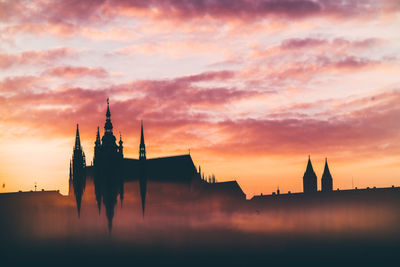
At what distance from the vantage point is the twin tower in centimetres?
18338

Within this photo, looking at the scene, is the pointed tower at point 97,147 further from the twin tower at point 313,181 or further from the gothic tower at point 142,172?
the twin tower at point 313,181

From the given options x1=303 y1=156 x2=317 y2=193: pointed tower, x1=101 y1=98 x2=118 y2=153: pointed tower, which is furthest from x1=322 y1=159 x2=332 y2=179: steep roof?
x1=101 y1=98 x2=118 y2=153: pointed tower

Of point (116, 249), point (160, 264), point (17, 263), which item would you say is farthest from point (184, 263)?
point (17, 263)

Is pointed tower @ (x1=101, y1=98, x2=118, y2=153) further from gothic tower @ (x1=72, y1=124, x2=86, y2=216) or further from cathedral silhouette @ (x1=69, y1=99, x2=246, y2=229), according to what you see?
gothic tower @ (x1=72, y1=124, x2=86, y2=216)

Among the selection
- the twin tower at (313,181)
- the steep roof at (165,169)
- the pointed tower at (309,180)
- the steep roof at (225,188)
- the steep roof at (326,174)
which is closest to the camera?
the steep roof at (165,169)

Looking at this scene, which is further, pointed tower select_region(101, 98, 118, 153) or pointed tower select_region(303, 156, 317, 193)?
pointed tower select_region(303, 156, 317, 193)

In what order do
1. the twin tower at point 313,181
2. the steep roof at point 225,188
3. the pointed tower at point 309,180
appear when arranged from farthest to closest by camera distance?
1. the pointed tower at point 309,180
2. the twin tower at point 313,181
3. the steep roof at point 225,188

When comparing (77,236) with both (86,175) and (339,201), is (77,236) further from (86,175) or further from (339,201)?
(339,201)

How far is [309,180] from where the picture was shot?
18375cm

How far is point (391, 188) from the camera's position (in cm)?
15925

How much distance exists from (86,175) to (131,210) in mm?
18290

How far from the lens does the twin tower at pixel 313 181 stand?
183 m

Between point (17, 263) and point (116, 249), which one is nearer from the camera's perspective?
point (17, 263)

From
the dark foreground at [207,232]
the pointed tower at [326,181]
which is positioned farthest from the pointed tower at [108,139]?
the pointed tower at [326,181]
